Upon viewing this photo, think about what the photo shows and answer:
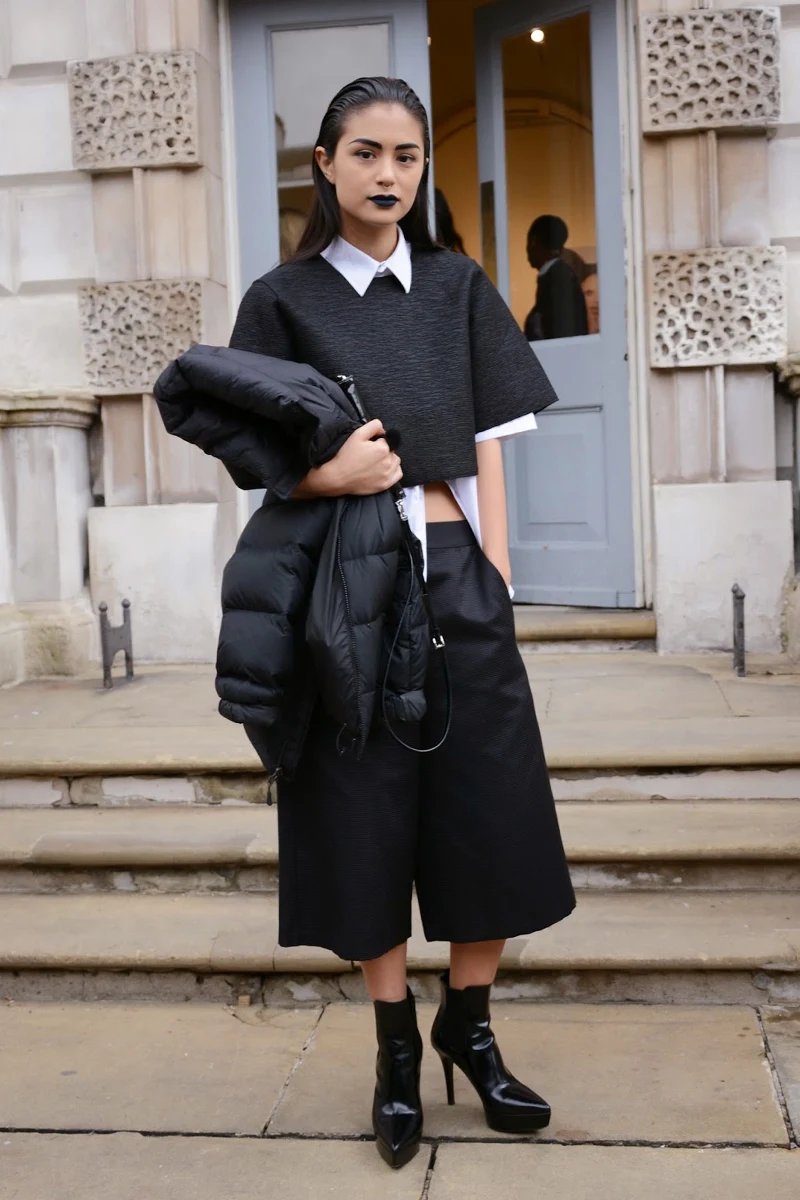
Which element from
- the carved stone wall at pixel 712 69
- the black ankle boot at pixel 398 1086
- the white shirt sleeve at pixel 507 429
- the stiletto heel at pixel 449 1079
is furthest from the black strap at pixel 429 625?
the carved stone wall at pixel 712 69

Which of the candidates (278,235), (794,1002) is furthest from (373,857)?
(278,235)

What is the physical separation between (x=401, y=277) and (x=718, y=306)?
10.9 feet

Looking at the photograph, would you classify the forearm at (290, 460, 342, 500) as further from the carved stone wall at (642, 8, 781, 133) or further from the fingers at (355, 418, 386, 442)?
the carved stone wall at (642, 8, 781, 133)

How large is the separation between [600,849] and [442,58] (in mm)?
7329

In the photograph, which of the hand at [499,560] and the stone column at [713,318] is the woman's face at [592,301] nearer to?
the stone column at [713,318]

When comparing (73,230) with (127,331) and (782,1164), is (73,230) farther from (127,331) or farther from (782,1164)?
(782,1164)

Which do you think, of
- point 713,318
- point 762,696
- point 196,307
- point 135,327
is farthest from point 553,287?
point 762,696

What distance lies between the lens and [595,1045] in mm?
2922

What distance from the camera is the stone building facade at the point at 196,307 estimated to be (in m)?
5.38

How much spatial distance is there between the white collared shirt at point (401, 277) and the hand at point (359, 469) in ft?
0.41

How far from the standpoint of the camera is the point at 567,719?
14.6 ft

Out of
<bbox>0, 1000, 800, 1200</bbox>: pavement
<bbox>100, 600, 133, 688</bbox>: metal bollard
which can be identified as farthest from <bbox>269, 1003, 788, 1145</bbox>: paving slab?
<bbox>100, 600, 133, 688</bbox>: metal bollard

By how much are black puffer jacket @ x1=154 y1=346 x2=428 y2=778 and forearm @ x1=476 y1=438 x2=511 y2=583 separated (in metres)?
0.21

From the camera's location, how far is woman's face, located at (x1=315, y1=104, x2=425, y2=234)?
7.49 ft
